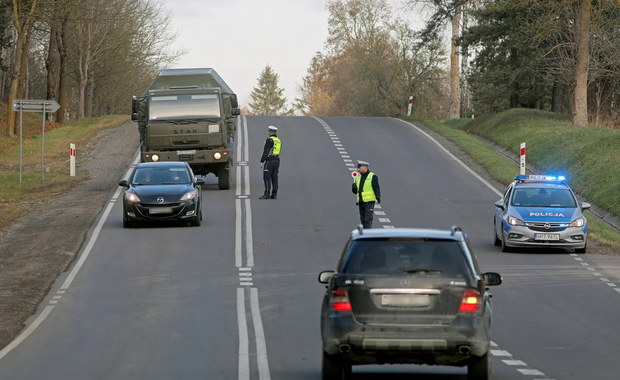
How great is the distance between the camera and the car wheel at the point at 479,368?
34.0 ft

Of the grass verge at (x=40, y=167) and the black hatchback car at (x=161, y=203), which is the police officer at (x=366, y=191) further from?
the grass verge at (x=40, y=167)

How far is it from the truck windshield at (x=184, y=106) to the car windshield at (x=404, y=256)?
23.5 metres

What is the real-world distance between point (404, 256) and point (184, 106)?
23.7 meters

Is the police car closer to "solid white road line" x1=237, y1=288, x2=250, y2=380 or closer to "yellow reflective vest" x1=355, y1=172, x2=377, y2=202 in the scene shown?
"yellow reflective vest" x1=355, y1=172, x2=377, y2=202

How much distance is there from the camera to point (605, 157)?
3988 cm

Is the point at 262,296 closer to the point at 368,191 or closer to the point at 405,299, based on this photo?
the point at 368,191

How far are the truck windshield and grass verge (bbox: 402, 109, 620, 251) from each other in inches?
385

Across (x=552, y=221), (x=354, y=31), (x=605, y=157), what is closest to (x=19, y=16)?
(x=605, y=157)

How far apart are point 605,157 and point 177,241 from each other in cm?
1967

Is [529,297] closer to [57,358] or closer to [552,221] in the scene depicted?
[552,221]

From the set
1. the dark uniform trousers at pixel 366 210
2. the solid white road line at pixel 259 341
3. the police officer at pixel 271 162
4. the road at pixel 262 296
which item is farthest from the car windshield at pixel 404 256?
the police officer at pixel 271 162

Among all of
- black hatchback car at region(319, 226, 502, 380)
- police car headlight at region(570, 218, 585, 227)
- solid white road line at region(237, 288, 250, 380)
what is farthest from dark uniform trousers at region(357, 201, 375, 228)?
black hatchback car at region(319, 226, 502, 380)

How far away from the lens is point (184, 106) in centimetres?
3356

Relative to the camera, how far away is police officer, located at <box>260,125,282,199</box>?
1258 inches
